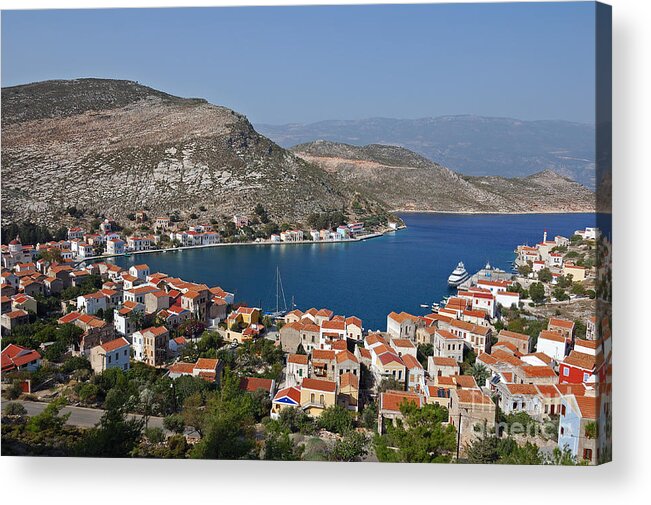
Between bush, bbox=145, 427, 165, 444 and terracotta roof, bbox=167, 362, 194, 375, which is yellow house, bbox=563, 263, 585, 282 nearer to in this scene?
terracotta roof, bbox=167, 362, 194, 375

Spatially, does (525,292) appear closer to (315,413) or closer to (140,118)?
(315,413)

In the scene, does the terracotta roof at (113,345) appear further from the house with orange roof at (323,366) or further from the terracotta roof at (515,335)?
the terracotta roof at (515,335)

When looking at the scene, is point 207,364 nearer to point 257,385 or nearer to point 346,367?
point 257,385

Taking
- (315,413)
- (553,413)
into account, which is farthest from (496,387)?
(315,413)

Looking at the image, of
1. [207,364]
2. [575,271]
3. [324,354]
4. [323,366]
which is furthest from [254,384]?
[575,271]

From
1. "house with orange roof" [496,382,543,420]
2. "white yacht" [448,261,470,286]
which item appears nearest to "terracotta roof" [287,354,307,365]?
"house with orange roof" [496,382,543,420]

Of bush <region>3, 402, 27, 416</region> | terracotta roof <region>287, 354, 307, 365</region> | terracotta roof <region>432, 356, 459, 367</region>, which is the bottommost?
terracotta roof <region>432, 356, 459, 367</region>
